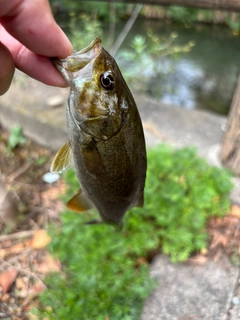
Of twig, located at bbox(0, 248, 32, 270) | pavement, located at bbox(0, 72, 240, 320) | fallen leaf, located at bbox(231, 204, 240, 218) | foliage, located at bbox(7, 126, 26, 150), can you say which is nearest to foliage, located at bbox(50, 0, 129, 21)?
pavement, located at bbox(0, 72, 240, 320)

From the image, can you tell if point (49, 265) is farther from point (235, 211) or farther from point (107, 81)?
point (107, 81)

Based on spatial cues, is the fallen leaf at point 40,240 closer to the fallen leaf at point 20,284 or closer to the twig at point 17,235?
the twig at point 17,235

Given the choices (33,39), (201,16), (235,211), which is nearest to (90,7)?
(201,16)

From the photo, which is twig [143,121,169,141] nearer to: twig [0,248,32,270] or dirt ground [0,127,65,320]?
dirt ground [0,127,65,320]

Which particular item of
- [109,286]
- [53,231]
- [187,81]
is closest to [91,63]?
[109,286]

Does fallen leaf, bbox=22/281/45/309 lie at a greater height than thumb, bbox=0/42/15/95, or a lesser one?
lesser

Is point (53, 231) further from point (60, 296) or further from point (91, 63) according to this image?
point (91, 63)

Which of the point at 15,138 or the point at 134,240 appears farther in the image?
the point at 15,138
